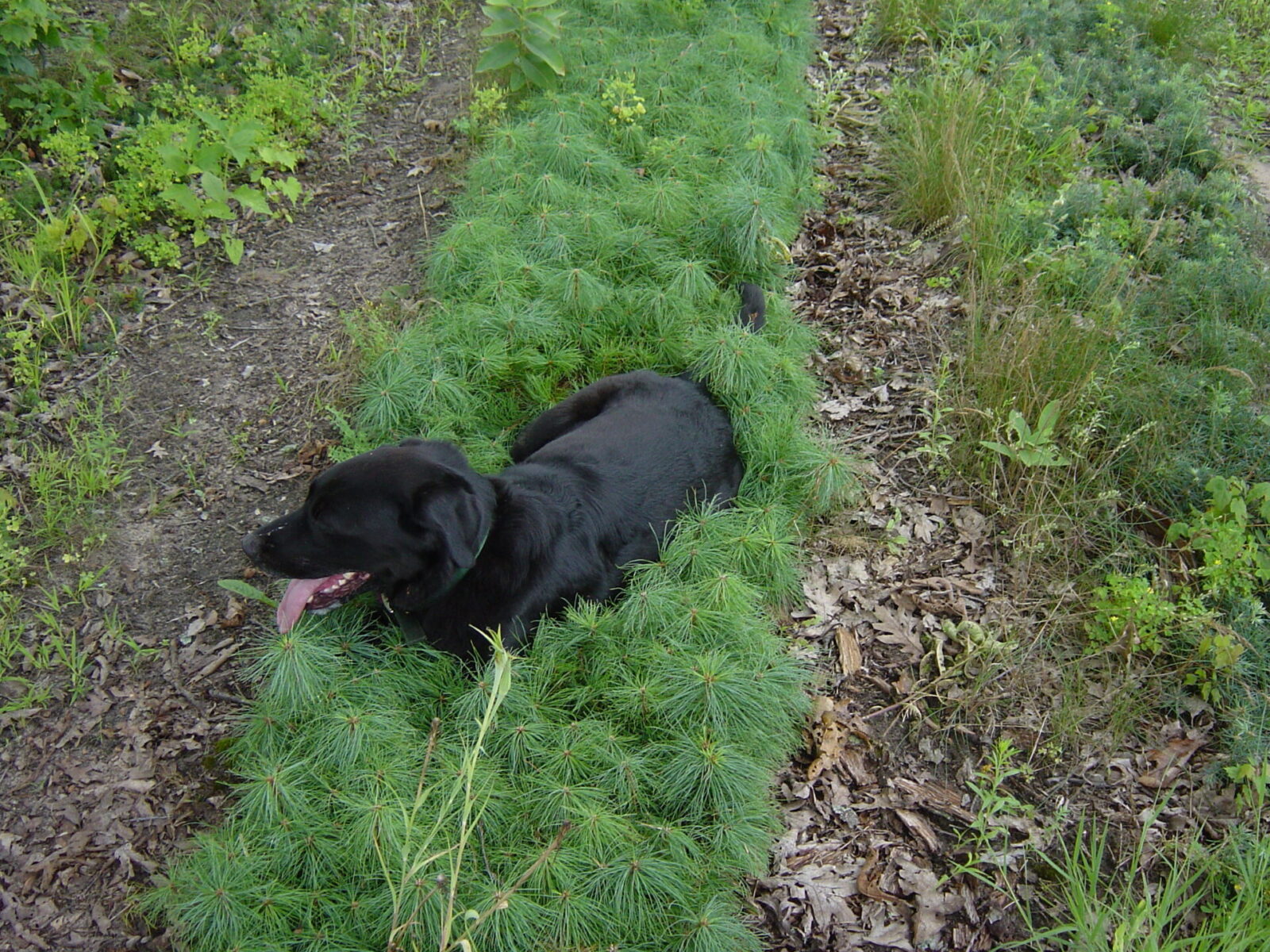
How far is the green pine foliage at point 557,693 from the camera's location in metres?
2.32

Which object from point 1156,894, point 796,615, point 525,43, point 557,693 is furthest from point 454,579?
point 525,43

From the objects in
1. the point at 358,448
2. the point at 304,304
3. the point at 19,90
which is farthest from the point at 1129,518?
the point at 19,90

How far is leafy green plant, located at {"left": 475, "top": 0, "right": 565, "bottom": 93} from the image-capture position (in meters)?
5.00

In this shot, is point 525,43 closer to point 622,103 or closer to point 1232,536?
point 622,103

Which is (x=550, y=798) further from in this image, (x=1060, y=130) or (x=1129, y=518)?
(x=1060, y=130)

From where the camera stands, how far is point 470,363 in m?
3.90

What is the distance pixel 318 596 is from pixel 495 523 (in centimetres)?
64

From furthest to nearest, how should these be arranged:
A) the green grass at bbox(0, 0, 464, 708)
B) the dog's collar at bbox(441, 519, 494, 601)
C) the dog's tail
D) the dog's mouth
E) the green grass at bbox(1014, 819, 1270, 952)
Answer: the dog's tail → the green grass at bbox(0, 0, 464, 708) → the dog's mouth → the dog's collar at bbox(441, 519, 494, 601) → the green grass at bbox(1014, 819, 1270, 952)

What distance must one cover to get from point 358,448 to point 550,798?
1786 mm

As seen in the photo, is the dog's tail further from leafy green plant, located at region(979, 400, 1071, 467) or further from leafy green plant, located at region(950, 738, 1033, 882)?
leafy green plant, located at region(950, 738, 1033, 882)

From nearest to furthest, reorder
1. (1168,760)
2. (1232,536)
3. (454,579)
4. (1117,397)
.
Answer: (454,579) < (1168,760) < (1232,536) < (1117,397)

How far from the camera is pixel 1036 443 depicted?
11.9 ft

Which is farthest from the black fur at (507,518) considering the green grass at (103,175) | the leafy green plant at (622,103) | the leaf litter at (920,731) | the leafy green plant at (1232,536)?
the leafy green plant at (622,103)

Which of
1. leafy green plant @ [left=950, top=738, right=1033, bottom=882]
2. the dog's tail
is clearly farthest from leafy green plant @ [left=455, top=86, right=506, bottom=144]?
leafy green plant @ [left=950, top=738, right=1033, bottom=882]
